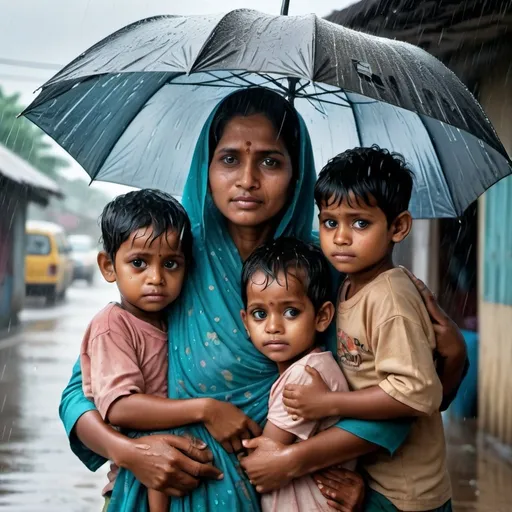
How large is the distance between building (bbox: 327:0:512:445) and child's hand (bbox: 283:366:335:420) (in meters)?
4.27

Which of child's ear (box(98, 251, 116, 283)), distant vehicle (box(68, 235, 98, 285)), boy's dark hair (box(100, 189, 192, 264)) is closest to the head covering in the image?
boy's dark hair (box(100, 189, 192, 264))

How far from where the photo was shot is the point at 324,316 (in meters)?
2.36

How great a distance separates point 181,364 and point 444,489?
32.5 inches

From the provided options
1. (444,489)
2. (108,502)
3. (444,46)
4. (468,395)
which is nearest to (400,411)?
(444,489)

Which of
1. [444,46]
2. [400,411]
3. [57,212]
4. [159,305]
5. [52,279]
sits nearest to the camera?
[400,411]

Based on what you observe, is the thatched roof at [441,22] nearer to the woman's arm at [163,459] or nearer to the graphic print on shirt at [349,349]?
the graphic print on shirt at [349,349]

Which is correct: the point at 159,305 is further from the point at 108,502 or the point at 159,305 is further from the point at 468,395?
the point at 468,395

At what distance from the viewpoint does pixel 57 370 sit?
1212cm

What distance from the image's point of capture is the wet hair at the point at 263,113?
259 cm

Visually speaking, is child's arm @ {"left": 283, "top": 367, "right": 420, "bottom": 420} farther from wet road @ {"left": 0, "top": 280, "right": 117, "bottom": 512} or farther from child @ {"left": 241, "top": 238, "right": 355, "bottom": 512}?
wet road @ {"left": 0, "top": 280, "right": 117, "bottom": 512}

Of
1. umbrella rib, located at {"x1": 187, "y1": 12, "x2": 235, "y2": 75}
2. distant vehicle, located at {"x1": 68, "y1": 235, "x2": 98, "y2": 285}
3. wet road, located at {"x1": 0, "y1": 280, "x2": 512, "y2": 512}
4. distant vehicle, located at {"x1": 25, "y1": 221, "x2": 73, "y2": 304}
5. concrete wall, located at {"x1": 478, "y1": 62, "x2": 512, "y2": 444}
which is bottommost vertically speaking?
distant vehicle, located at {"x1": 68, "y1": 235, "x2": 98, "y2": 285}

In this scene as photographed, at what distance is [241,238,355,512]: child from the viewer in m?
2.28

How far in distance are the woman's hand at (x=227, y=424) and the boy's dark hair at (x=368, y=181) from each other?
24.8 inches

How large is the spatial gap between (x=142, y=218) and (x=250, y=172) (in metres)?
0.35
